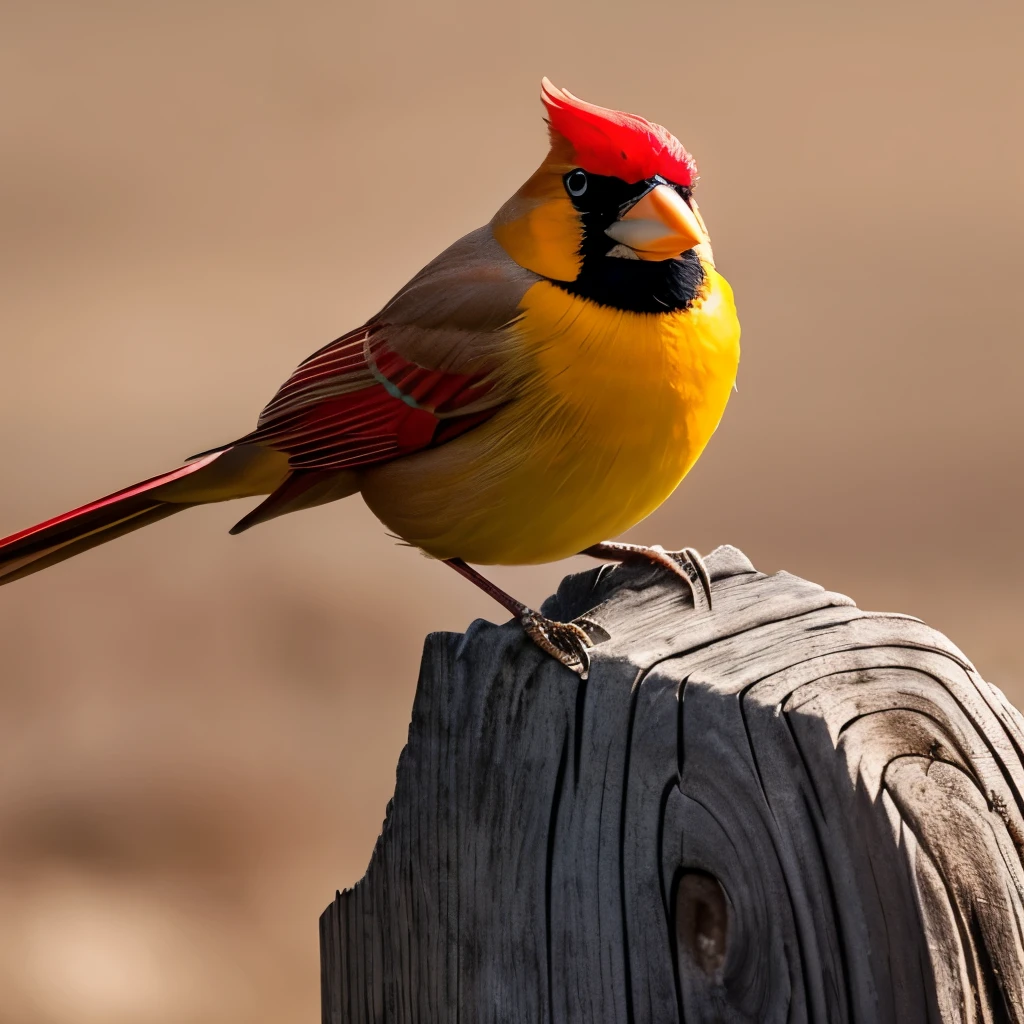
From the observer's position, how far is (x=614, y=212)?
2920 mm

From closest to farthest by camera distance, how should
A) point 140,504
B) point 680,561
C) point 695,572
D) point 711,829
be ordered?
point 711,829, point 695,572, point 680,561, point 140,504

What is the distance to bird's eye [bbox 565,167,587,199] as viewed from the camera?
2.96 m

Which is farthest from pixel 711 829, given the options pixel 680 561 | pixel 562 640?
pixel 680 561

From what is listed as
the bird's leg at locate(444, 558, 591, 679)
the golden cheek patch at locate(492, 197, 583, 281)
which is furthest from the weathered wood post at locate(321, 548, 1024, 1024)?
the golden cheek patch at locate(492, 197, 583, 281)

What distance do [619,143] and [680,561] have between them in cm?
79

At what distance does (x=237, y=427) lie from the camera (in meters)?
8.41

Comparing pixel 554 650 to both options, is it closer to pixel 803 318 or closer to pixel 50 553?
pixel 50 553

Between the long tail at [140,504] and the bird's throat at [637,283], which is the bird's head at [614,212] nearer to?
the bird's throat at [637,283]

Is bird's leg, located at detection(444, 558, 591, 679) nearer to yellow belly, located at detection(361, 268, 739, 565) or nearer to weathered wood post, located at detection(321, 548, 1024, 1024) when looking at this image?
weathered wood post, located at detection(321, 548, 1024, 1024)

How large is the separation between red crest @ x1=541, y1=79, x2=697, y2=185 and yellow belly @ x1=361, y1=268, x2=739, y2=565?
251mm

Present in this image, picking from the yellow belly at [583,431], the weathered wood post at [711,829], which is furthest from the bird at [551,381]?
the weathered wood post at [711,829]

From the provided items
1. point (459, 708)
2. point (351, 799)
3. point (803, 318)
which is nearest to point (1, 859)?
point (351, 799)

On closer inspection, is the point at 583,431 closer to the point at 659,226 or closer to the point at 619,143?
the point at 659,226

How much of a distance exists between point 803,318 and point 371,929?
7.91 meters
